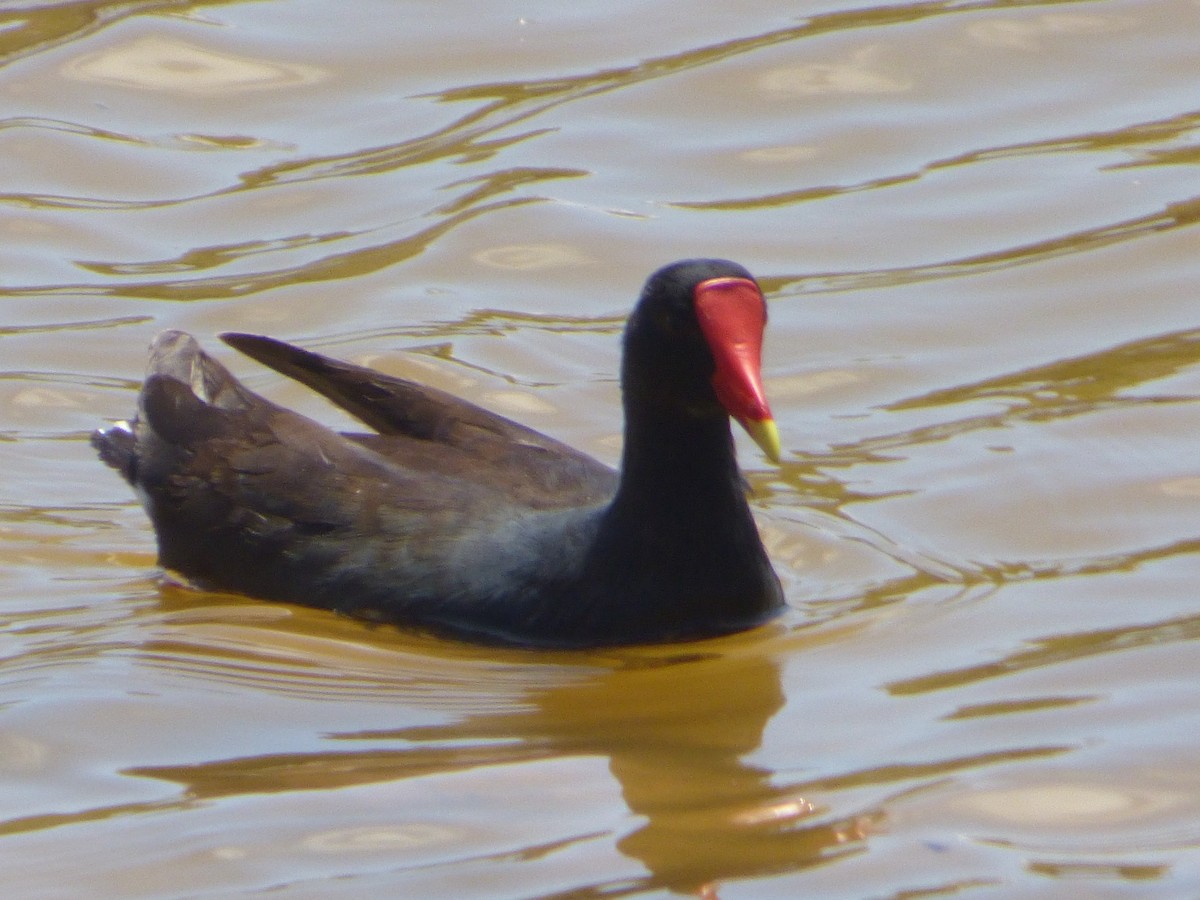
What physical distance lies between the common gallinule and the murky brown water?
122 mm

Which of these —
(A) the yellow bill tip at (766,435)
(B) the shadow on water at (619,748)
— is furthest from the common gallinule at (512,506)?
(B) the shadow on water at (619,748)

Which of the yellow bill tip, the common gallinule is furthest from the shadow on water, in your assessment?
the yellow bill tip

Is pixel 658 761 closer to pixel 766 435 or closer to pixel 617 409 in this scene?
pixel 766 435

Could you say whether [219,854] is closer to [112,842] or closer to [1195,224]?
[112,842]

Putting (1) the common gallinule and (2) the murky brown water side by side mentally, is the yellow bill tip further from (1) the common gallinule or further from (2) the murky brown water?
(2) the murky brown water

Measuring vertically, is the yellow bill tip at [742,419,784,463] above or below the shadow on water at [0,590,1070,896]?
above

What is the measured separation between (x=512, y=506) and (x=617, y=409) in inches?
56.2

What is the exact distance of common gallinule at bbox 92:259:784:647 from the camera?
4734 millimetres

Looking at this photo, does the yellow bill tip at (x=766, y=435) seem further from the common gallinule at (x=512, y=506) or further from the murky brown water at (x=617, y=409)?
the murky brown water at (x=617, y=409)

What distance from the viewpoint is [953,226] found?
7.43 meters

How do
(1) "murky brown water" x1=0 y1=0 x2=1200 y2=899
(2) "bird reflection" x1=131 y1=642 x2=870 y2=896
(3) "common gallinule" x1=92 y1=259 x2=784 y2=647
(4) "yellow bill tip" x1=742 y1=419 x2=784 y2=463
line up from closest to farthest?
(2) "bird reflection" x1=131 y1=642 x2=870 y2=896, (1) "murky brown water" x1=0 y1=0 x2=1200 y2=899, (4) "yellow bill tip" x1=742 y1=419 x2=784 y2=463, (3) "common gallinule" x1=92 y1=259 x2=784 y2=647

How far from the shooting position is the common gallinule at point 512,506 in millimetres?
4734

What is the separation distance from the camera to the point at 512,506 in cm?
508

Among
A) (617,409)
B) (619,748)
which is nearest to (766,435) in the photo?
(619,748)
